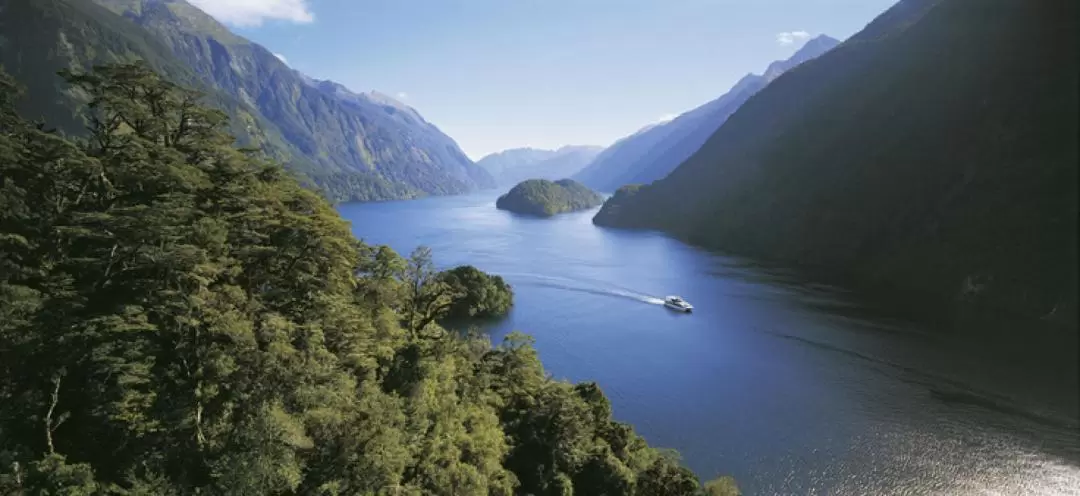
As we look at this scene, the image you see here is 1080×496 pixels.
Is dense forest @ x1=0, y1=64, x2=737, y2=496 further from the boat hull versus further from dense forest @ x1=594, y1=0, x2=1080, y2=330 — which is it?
the boat hull

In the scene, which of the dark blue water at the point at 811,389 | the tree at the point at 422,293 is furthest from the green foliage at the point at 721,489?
the tree at the point at 422,293

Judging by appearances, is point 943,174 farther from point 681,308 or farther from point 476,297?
point 476,297

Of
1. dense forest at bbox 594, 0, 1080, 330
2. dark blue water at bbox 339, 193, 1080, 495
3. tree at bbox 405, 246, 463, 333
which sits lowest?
dark blue water at bbox 339, 193, 1080, 495

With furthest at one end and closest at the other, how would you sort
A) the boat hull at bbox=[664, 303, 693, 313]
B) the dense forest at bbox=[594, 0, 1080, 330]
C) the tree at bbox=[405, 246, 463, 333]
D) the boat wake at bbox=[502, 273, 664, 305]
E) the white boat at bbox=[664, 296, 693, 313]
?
the boat wake at bbox=[502, 273, 664, 305] < the white boat at bbox=[664, 296, 693, 313] < the boat hull at bbox=[664, 303, 693, 313] < the dense forest at bbox=[594, 0, 1080, 330] < the tree at bbox=[405, 246, 463, 333]

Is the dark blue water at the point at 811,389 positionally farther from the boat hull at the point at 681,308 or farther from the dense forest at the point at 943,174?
the dense forest at the point at 943,174

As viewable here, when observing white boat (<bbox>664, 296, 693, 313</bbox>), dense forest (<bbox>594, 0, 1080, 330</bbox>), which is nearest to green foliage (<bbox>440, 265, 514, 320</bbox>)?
white boat (<bbox>664, 296, 693, 313</bbox>)

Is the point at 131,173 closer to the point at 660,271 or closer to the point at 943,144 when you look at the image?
the point at 660,271
